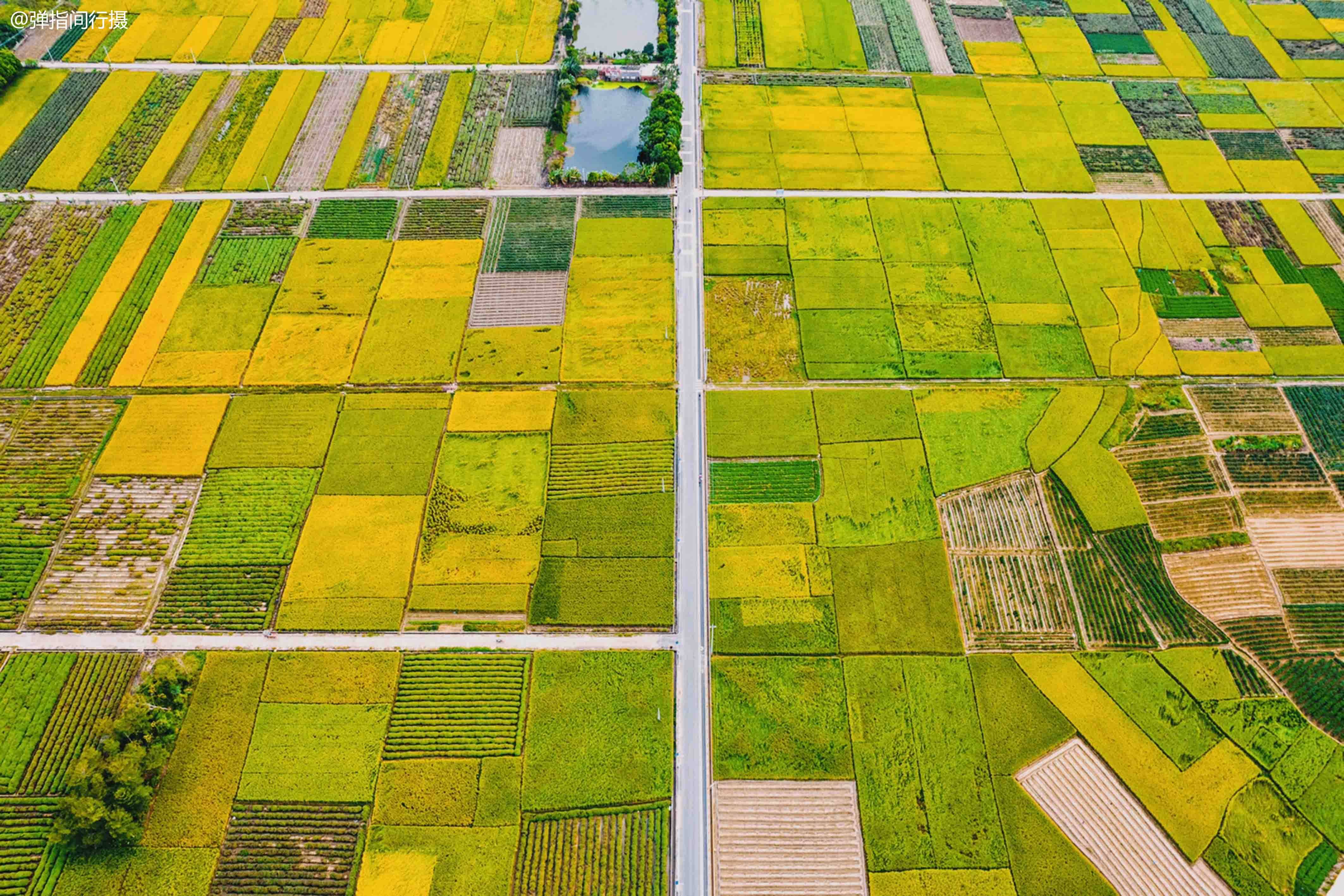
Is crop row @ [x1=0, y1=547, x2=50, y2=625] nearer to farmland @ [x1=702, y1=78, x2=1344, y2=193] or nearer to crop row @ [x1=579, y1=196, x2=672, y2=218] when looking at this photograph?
crop row @ [x1=579, y1=196, x2=672, y2=218]

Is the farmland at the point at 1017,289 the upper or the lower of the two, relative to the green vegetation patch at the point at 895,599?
upper

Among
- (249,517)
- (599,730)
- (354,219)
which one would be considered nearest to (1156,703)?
(599,730)

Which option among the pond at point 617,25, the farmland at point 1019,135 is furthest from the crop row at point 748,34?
the pond at point 617,25

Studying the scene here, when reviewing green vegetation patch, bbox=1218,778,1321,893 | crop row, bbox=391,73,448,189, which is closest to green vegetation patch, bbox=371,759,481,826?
green vegetation patch, bbox=1218,778,1321,893

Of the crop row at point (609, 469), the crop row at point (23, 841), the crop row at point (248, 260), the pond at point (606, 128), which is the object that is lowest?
the crop row at point (23, 841)

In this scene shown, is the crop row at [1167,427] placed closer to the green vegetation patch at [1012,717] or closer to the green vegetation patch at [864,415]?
the green vegetation patch at [864,415]

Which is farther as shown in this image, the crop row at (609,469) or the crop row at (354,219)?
the crop row at (354,219)

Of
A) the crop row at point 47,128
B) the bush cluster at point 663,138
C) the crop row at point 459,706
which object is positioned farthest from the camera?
the crop row at point 47,128

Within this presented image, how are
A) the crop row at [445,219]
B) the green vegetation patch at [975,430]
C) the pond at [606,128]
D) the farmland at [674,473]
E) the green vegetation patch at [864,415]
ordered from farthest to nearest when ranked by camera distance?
the pond at [606,128], the crop row at [445,219], the green vegetation patch at [864,415], the green vegetation patch at [975,430], the farmland at [674,473]

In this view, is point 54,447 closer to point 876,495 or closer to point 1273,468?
point 876,495
